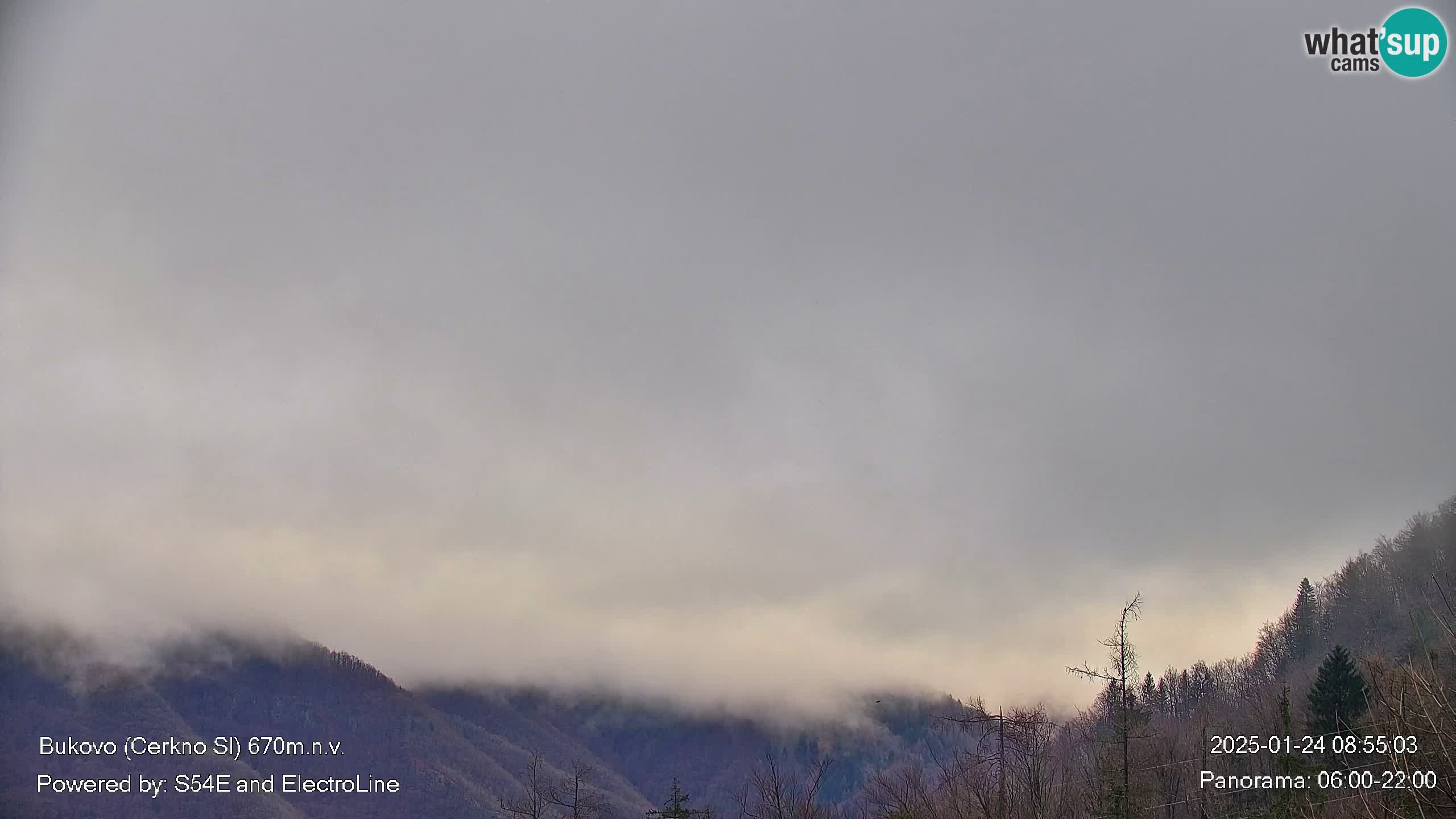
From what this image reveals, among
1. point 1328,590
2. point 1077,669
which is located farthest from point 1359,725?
point 1328,590

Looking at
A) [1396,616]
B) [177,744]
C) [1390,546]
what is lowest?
[177,744]

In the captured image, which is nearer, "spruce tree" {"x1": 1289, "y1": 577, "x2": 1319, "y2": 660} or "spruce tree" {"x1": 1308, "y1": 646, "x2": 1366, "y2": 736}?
"spruce tree" {"x1": 1308, "y1": 646, "x2": 1366, "y2": 736}

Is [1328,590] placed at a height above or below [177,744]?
above

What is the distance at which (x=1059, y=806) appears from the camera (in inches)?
2066

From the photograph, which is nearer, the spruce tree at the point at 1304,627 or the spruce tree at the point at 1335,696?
the spruce tree at the point at 1335,696

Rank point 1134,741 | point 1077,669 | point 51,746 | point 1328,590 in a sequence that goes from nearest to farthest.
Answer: point 1077,669 → point 1134,741 → point 1328,590 → point 51,746

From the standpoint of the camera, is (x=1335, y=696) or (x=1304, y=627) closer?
(x=1335, y=696)

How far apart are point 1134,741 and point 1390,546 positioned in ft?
308

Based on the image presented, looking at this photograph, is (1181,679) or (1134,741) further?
(1181,679)

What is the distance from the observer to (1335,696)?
212 ft

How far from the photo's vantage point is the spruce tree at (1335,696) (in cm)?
6109

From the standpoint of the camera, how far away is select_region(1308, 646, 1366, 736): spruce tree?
6109cm

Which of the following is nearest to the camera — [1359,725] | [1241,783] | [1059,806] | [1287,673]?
[1359,725]

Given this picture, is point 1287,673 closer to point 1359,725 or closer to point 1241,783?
point 1241,783
